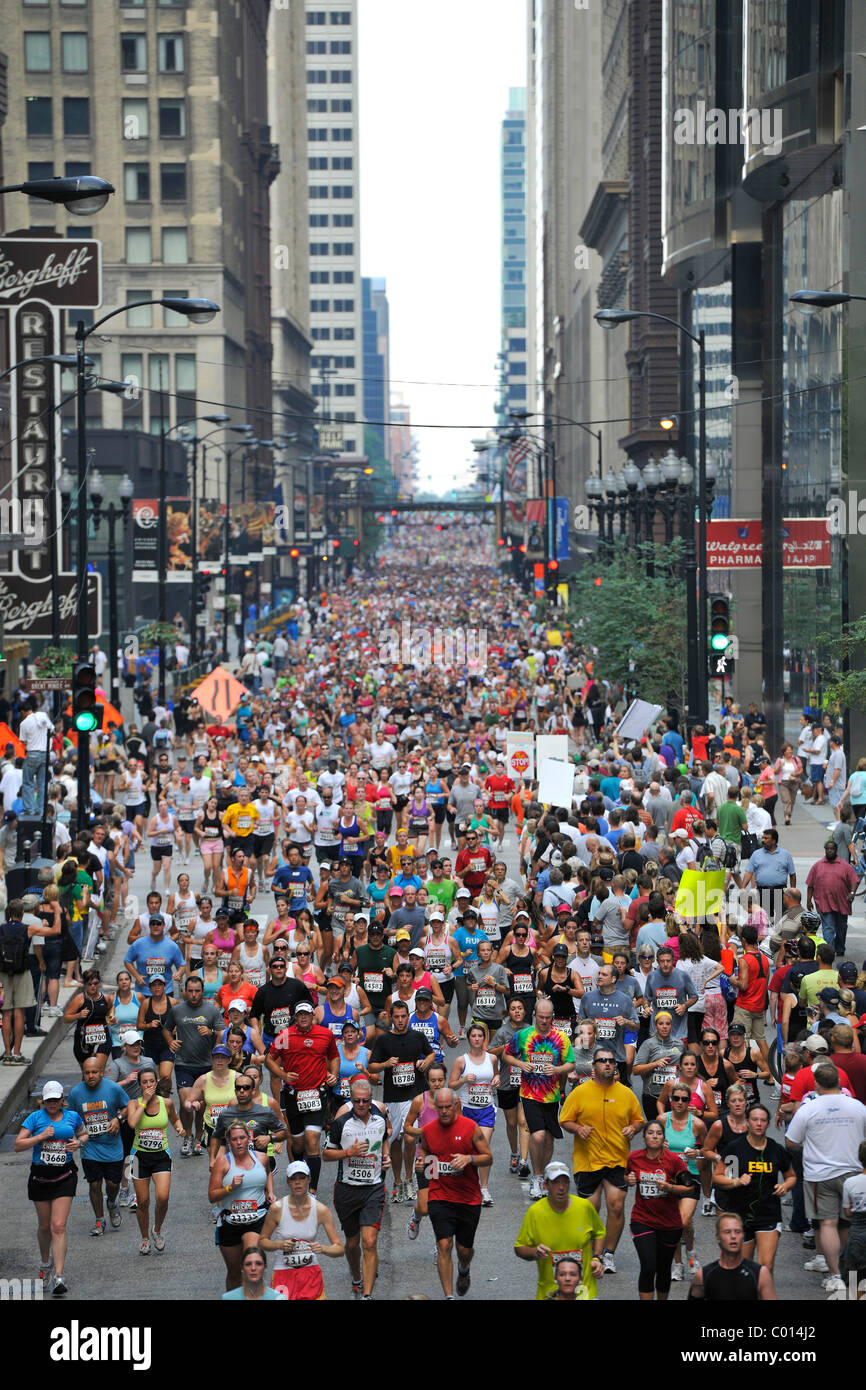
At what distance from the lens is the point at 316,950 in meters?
19.5

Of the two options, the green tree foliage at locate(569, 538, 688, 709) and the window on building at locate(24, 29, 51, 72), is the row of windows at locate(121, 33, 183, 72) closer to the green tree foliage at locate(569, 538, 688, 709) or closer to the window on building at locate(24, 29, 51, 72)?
the window on building at locate(24, 29, 51, 72)

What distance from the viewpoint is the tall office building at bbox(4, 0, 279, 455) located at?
9200cm

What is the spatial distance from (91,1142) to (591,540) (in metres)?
80.8

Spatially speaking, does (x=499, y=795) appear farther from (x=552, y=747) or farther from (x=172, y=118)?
(x=172, y=118)

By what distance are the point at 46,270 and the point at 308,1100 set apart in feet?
109

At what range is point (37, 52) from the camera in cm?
9200

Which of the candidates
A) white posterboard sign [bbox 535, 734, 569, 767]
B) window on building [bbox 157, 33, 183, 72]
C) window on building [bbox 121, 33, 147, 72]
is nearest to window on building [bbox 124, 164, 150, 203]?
window on building [bbox 121, 33, 147, 72]

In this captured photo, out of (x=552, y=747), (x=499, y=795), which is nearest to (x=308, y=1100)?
(x=552, y=747)

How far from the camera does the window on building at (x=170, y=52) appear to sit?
307ft

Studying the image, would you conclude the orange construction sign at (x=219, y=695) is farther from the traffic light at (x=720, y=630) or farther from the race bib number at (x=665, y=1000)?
the race bib number at (x=665, y=1000)

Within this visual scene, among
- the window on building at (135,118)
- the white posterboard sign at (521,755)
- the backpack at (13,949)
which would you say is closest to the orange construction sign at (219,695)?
the white posterboard sign at (521,755)

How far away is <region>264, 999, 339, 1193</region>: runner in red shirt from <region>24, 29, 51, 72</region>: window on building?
281 ft

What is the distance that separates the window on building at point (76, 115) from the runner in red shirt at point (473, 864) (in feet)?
258
